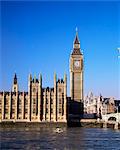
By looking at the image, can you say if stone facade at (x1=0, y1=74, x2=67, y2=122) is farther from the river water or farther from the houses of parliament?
the river water

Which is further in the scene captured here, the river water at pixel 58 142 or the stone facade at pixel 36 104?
the stone facade at pixel 36 104

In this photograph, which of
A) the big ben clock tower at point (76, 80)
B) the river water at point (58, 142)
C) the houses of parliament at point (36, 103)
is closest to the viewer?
the river water at point (58, 142)

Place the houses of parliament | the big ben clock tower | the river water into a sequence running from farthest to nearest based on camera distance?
the big ben clock tower < the houses of parliament < the river water

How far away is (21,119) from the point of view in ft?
369

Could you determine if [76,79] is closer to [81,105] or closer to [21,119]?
[81,105]

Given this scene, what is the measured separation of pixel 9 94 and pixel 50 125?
1455 cm

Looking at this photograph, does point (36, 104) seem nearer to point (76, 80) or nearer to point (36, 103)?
point (36, 103)

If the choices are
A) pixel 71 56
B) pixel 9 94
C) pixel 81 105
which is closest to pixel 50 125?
pixel 9 94

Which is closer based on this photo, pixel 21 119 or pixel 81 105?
pixel 21 119

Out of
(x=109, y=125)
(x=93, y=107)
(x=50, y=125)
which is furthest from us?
(x=93, y=107)

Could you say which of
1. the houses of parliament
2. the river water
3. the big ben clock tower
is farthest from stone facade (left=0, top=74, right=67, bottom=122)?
the river water

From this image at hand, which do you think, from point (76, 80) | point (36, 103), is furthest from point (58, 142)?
point (76, 80)

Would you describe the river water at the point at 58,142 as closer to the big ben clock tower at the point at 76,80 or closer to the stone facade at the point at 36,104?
the stone facade at the point at 36,104

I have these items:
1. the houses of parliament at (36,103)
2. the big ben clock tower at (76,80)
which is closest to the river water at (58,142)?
the houses of parliament at (36,103)
